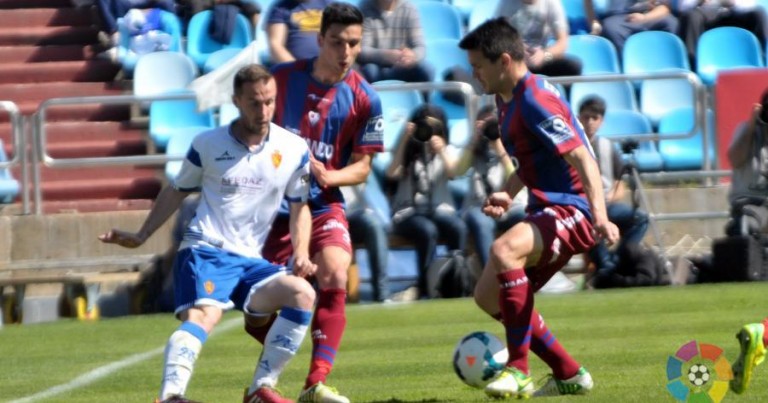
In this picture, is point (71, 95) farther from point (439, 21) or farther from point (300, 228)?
point (300, 228)

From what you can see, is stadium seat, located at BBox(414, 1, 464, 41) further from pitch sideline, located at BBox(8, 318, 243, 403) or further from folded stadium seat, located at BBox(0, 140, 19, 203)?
pitch sideline, located at BBox(8, 318, 243, 403)

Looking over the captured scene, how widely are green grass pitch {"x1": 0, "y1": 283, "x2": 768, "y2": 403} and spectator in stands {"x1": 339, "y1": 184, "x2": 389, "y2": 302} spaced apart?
0.44 m

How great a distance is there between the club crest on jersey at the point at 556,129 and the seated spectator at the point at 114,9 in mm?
11581

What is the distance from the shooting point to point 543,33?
1705cm

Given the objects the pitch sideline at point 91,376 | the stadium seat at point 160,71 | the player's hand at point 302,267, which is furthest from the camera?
the stadium seat at point 160,71

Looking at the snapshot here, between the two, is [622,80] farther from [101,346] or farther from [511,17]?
[101,346]

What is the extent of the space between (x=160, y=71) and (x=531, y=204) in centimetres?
1041

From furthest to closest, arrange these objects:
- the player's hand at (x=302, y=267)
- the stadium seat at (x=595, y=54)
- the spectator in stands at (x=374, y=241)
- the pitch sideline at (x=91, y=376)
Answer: the stadium seat at (x=595, y=54)
the spectator in stands at (x=374, y=241)
the pitch sideline at (x=91, y=376)
the player's hand at (x=302, y=267)

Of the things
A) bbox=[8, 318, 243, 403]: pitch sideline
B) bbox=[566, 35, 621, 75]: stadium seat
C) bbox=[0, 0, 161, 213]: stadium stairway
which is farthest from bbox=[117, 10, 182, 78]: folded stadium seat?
bbox=[8, 318, 243, 403]: pitch sideline

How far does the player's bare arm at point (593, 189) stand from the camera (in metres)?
7.47

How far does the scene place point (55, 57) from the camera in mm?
19719

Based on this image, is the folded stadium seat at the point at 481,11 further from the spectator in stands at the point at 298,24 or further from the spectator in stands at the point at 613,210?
the spectator in stands at the point at 298,24

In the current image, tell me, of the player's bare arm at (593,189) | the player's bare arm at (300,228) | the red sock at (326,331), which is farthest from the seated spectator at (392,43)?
the player's bare arm at (593,189)

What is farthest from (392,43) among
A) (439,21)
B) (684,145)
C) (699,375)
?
(699,375)
